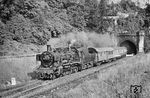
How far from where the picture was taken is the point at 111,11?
9356 centimetres

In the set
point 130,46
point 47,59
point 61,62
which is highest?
point 47,59

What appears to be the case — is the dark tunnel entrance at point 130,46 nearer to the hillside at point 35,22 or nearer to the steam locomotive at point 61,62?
the hillside at point 35,22

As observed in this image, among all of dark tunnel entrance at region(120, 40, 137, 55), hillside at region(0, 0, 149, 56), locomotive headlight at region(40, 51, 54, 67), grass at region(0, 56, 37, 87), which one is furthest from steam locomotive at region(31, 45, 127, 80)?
dark tunnel entrance at region(120, 40, 137, 55)

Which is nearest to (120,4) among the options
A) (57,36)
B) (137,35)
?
(137,35)

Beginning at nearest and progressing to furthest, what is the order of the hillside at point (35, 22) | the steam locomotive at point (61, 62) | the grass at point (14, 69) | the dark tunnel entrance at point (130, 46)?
the grass at point (14, 69)
the steam locomotive at point (61, 62)
the hillside at point (35, 22)
the dark tunnel entrance at point (130, 46)

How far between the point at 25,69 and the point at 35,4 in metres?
13.8

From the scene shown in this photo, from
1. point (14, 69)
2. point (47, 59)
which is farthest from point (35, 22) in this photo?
point (47, 59)

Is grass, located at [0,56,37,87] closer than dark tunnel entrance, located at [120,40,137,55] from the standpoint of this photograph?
Yes

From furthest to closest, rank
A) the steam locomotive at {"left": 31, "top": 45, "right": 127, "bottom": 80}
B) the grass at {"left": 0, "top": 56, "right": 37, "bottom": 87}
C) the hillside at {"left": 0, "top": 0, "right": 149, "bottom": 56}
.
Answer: the hillside at {"left": 0, "top": 0, "right": 149, "bottom": 56}, the steam locomotive at {"left": 31, "top": 45, "right": 127, "bottom": 80}, the grass at {"left": 0, "top": 56, "right": 37, "bottom": 87}

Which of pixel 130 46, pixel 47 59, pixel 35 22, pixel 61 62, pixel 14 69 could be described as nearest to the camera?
pixel 47 59

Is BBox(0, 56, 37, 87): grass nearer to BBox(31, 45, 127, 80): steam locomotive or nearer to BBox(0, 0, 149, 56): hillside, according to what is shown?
BBox(31, 45, 127, 80): steam locomotive

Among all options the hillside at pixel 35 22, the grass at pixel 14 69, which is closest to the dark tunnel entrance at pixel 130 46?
the hillside at pixel 35 22

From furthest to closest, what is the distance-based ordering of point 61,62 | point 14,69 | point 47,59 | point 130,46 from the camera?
point 130,46 < point 14,69 < point 61,62 < point 47,59

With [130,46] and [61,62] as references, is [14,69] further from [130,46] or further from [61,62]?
[130,46]
